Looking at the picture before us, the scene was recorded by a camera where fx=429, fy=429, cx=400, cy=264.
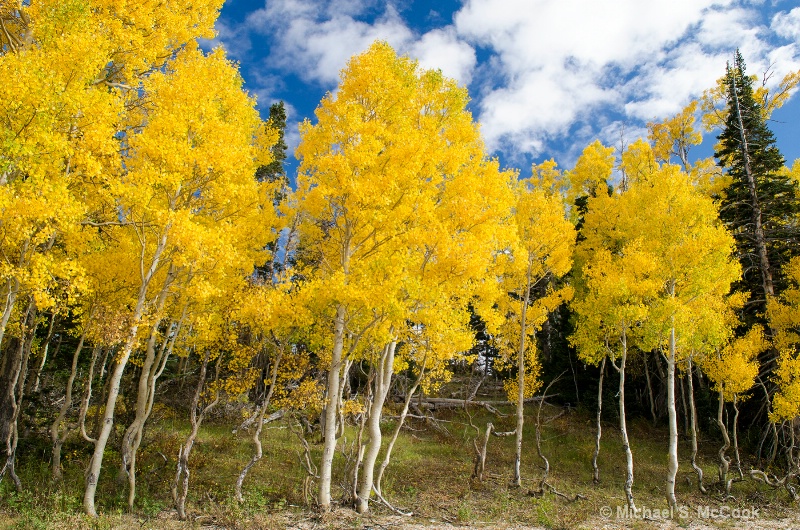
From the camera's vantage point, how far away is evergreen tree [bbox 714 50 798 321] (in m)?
15.7

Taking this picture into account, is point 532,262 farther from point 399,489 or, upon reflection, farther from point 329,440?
point 329,440

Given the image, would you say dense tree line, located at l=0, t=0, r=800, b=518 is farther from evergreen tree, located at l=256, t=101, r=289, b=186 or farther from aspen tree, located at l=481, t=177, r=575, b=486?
evergreen tree, located at l=256, t=101, r=289, b=186

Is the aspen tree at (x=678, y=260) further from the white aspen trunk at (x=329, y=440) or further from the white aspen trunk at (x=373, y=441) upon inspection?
the white aspen trunk at (x=329, y=440)

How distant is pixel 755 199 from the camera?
52.0 feet

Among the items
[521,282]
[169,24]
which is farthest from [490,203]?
[169,24]

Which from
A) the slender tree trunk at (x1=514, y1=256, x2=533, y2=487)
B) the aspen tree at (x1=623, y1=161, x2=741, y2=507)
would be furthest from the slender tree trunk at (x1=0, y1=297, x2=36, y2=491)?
the aspen tree at (x1=623, y1=161, x2=741, y2=507)

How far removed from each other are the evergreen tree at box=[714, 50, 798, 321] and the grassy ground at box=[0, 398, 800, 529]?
696 cm

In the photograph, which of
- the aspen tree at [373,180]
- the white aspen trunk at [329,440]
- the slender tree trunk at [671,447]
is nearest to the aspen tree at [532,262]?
the slender tree trunk at [671,447]

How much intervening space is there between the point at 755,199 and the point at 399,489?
53.3ft

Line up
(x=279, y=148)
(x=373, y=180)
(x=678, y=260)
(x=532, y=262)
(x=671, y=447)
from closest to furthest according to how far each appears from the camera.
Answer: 1. (x=373, y=180)
2. (x=671, y=447)
3. (x=678, y=260)
4. (x=532, y=262)
5. (x=279, y=148)

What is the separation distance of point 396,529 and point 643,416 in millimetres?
18724

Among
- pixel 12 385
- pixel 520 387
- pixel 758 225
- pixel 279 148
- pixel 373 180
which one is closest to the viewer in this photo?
pixel 12 385

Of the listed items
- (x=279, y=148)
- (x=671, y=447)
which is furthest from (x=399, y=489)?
(x=279, y=148)

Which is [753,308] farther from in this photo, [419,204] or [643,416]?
[419,204]
